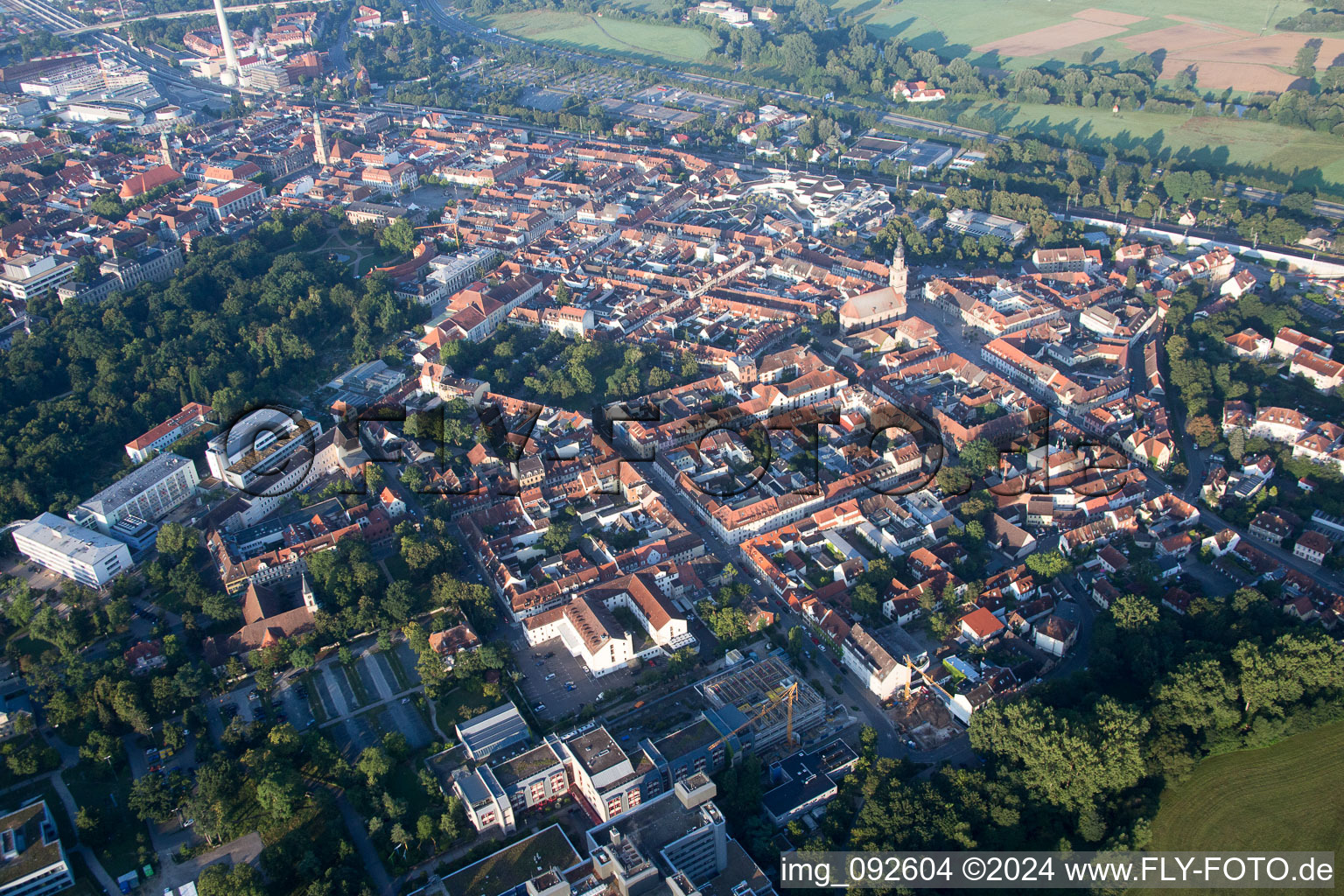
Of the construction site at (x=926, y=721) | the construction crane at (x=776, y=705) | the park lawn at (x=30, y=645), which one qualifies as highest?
the construction crane at (x=776, y=705)

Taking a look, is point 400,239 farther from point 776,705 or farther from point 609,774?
point 609,774

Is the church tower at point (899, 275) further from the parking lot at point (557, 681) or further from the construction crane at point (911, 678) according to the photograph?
the parking lot at point (557, 681)

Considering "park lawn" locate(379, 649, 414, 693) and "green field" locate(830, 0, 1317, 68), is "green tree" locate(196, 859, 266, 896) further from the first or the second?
"green field" locate(830, 0, 1317, 68)

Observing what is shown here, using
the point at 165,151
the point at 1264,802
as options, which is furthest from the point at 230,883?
the point at 165,151

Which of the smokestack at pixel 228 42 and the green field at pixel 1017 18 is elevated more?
the green field at pixel 1017 18

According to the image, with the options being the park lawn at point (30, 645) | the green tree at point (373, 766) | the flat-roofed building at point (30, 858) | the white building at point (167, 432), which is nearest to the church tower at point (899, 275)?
the white building at point (167, 432)

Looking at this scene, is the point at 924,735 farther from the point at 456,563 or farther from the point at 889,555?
the point at 456,563
